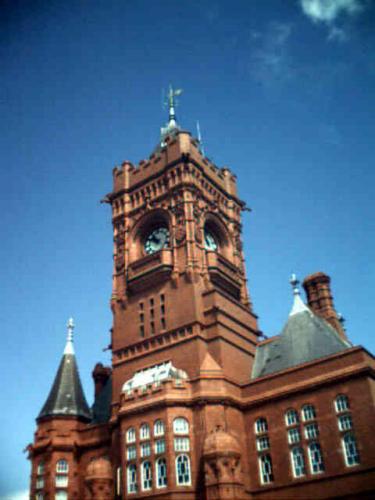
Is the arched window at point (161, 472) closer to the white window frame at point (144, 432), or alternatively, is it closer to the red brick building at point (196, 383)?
the red brick building at point (196, 383)

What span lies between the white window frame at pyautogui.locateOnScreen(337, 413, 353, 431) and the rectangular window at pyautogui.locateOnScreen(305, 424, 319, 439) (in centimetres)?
175

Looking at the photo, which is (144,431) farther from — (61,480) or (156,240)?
(156,240)

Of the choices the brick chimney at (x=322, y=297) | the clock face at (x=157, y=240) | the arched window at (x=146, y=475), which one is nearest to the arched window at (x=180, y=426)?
the arched window at (x=146, y=475)

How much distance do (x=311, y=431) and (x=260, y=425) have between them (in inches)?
174

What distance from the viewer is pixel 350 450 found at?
3681 cm

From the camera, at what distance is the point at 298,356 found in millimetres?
44531

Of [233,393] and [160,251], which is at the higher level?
[160,251]

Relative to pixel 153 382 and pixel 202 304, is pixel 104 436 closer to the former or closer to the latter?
pixel 153 382

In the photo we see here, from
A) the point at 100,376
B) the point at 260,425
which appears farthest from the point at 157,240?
the point at 260,425

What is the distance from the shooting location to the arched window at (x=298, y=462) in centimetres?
3868

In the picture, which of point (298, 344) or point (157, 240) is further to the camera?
point (157, 240)

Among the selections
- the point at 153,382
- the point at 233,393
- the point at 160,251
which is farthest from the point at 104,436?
the point at 160,251

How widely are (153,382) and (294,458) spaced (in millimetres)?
11492

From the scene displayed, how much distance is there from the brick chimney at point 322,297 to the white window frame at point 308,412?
1485 centimetres
